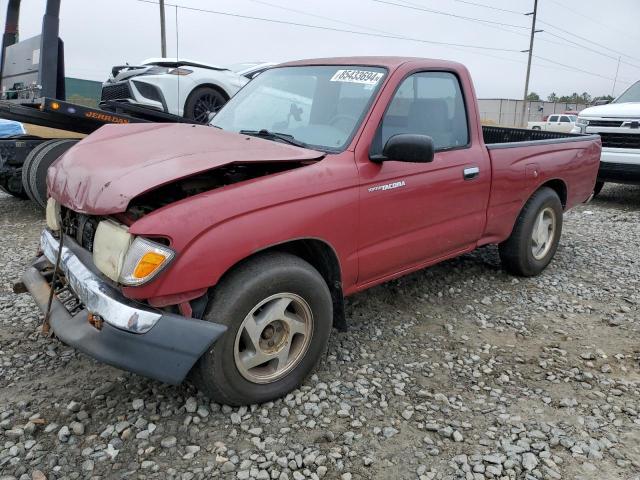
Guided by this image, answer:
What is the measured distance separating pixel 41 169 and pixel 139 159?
4044mm

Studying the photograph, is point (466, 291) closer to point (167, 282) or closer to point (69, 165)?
point (167, 282)

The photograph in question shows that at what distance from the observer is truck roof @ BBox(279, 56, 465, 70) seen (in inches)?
136

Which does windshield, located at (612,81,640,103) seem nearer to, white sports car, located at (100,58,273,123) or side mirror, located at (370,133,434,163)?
white sports car, located at (100,58,273,123)

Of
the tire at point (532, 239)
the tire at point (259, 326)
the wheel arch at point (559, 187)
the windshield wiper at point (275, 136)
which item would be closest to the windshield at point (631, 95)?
the wheel arch at point (559, 187)

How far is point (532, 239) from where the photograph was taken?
15.5 feet

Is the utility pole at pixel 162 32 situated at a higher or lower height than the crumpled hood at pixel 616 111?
higher

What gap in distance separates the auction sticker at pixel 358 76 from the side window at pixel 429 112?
0.17 m

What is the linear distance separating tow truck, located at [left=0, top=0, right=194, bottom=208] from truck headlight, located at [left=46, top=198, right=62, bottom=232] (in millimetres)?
3205

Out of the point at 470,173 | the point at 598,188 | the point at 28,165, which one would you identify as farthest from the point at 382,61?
the point at 598,188

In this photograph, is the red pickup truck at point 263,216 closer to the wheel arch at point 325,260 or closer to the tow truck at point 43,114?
the wheel arch at point 325,260

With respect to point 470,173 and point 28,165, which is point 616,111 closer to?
point 470,173

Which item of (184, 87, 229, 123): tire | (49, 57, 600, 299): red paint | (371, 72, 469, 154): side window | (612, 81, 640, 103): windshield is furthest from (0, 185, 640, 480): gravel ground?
(612, 81, 640, 103): windshield

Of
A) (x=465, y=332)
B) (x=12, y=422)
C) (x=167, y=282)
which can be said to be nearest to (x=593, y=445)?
(x=465, y=332)

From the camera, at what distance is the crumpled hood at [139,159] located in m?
2.38
